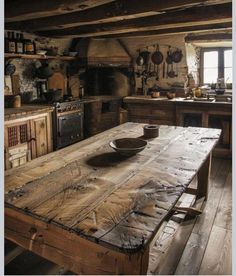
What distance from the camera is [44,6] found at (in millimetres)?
2955

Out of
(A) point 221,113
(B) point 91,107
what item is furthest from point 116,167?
(B) point 91,107

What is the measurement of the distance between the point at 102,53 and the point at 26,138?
250 cm

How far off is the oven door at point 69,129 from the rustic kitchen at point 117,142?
0.03 metres

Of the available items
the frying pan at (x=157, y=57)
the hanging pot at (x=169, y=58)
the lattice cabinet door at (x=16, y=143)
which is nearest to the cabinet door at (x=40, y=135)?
the lattice cabinet door at (x=16, y=143)

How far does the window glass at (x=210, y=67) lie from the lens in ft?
18.5

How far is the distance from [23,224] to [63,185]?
30 centimetres

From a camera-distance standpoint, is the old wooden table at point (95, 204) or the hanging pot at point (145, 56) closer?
the old wooden table at point (95, 204)

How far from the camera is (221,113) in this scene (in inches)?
179

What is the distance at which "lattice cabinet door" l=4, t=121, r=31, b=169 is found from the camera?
3754 millimetres

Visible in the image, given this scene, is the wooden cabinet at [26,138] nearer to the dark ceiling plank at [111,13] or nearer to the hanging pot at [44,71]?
the hanging pot at [44,71]

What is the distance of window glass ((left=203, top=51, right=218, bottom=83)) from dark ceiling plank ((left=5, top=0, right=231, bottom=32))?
2863 millimetres

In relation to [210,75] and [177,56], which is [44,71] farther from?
[210,75]

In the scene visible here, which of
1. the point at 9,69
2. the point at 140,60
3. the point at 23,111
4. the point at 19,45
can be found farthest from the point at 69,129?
the point at 140,60

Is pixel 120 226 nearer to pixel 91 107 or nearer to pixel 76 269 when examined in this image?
pixel 76 269
